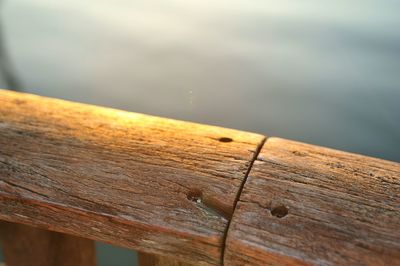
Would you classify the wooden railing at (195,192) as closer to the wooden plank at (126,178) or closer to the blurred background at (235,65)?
the wooden plank at (126,178)

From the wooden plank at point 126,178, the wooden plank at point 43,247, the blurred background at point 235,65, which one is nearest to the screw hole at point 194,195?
the wooden plank at point 126,178

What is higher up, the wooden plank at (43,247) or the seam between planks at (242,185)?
the seam between planks at (242,185)

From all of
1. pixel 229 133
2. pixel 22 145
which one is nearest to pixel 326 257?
pixel 229 133

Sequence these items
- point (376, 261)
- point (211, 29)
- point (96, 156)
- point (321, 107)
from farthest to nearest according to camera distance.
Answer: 1. point (211, 29)
2. point (321, 107)
3. point (96, 156)
4. point (376, 261)

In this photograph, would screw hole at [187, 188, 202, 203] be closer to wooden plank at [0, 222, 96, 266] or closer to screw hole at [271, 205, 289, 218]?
screw hole at [271, 205, 289, 218]

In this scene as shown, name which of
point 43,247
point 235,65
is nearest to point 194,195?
point 43,247

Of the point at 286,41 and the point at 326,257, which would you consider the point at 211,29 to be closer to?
the point at 286,41
